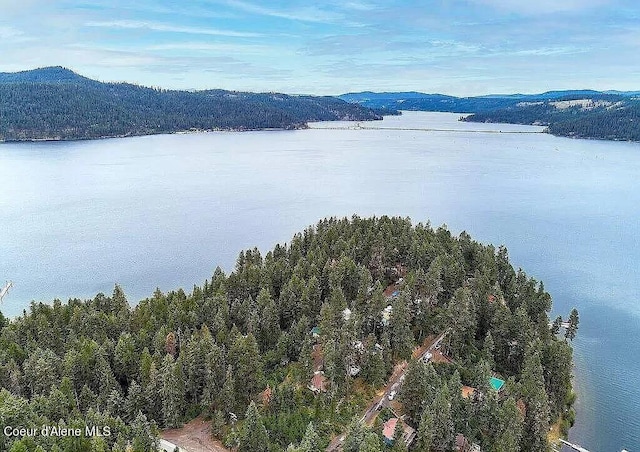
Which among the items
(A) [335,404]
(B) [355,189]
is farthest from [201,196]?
(A) [335,404]

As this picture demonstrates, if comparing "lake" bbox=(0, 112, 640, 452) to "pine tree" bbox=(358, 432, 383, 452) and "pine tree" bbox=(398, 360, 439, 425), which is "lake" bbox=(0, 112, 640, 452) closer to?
"pine tree" bbox=(398, 360, 439, 425)

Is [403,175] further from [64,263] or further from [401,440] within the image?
[401,440]

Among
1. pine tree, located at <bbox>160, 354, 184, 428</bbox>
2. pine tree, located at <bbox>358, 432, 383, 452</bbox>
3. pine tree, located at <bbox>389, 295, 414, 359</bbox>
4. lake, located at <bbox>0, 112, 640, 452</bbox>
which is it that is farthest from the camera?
lake, located at <bbox>0, 112, 640, 452</bbox>

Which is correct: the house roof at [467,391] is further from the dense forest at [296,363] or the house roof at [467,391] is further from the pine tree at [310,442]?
the pine tree at [310,442]

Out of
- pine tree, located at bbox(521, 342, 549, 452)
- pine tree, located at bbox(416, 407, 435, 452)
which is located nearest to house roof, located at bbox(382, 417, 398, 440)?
pine tree, located at bbox(416, 407, 435, 452)

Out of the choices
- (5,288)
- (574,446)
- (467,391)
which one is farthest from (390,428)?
(5,288)

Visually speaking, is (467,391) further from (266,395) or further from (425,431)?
(266,395)
